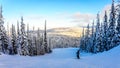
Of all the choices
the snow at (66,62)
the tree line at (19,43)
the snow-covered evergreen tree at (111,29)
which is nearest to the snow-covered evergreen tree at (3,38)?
the tree line at (19,43)

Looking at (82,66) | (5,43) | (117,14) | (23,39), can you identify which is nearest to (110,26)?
(117,14)

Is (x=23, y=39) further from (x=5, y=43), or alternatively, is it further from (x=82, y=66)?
(x=82, y=66)

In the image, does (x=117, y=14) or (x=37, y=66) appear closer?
(x=37, y=66)

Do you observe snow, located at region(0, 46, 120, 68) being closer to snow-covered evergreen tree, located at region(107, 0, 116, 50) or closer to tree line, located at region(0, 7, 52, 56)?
snow-covered evergreen tree, located at region(107, 0, 116, 50)

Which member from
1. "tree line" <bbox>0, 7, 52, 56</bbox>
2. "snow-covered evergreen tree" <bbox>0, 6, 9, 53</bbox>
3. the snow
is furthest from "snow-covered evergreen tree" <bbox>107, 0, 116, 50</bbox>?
the snow

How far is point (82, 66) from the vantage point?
72.3 feet

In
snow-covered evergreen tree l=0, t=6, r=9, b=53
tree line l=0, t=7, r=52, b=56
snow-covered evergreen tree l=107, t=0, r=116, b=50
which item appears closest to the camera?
snow-covered evergreen tree l=107, t=0, r=116, b=50

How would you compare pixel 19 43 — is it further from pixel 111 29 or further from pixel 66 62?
pixel 66 62

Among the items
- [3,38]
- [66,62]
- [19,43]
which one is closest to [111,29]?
[19,43]

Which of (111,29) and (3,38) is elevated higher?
(111,29)

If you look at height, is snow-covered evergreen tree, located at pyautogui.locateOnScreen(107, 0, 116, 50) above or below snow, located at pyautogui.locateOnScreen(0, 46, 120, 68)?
above

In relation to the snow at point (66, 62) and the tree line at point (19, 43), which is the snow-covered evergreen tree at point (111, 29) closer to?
the tree line at point (19, 43)

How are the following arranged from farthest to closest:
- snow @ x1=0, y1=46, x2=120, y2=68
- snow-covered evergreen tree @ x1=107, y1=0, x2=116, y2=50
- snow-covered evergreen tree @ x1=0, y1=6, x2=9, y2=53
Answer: snow-covered evergreen tree @ x1=0, y1=6, x2=9, y2=53
snow-covered evergreen tree @ x1=107, y1=0, x2=116, y2=50
snow @ x1=0, y1=46, x2=120, y2=68

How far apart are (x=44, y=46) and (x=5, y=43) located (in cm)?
2577
